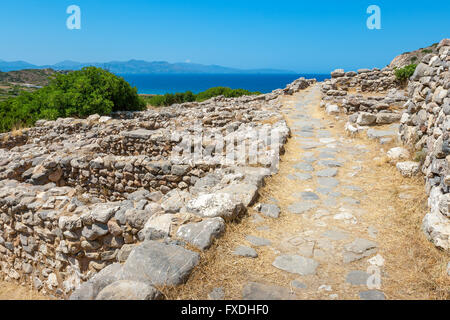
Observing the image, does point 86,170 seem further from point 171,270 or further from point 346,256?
point 346,256

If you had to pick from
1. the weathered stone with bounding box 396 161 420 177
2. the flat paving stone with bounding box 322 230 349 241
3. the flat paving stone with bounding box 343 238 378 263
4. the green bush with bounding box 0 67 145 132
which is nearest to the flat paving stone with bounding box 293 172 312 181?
the weathered stone with bounding box 396 161 420 177

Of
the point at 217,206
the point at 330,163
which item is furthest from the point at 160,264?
the point at 330,163

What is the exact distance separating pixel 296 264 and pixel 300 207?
150cm

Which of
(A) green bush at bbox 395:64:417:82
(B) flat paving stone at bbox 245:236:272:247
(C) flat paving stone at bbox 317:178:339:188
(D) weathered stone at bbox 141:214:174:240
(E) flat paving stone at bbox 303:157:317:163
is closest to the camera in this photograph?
(B) flat paving stone at bbox 245:236:272:247

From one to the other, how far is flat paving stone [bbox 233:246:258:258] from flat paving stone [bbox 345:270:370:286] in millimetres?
1009

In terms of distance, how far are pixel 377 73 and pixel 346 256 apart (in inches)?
644

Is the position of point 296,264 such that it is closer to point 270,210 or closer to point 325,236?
point 325,236

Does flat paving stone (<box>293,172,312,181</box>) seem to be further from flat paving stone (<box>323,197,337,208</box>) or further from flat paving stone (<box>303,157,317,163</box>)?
flat paving stone (<box>323,197,337,208</box>)

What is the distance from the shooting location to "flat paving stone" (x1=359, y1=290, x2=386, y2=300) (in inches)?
114

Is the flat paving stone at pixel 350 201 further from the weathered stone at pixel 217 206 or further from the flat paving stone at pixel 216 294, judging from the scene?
the flat paving stone at pixel 216 294

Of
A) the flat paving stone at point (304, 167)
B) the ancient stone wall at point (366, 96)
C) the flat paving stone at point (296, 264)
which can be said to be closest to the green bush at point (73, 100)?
the ancient stone wall at point (366, 96)

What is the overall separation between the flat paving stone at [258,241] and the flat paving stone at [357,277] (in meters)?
1.00
